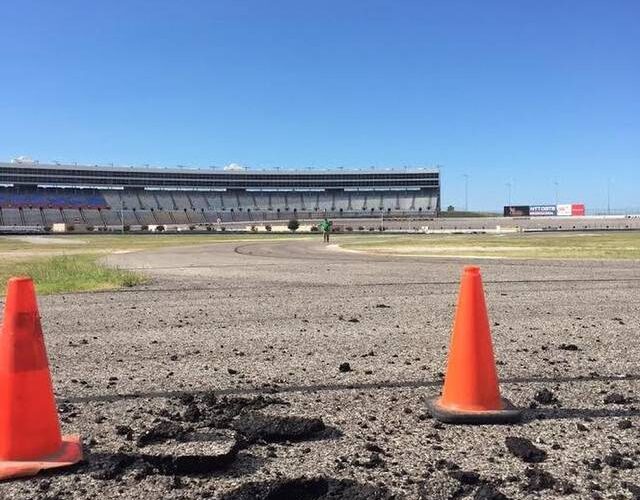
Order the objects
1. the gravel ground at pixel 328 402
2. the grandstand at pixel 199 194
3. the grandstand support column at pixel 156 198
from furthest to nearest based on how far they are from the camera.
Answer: the grandstand support column at pixel 156 198 < the grandstand at pixel 199 194 < the gravel ground at pixel 328 402

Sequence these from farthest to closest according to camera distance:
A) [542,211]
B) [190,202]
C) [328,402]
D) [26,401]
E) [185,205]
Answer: [190,202] < [185,205] < [542,211] < [328,402] < [26,401]

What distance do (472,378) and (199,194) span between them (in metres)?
160

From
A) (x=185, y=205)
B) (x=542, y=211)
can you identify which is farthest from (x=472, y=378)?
(x=185, y=205)

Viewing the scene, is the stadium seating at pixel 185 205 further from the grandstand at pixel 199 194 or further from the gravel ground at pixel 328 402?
the gravel ground at pixel 328 402

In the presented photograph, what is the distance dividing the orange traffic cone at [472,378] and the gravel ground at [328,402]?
0.13 meters

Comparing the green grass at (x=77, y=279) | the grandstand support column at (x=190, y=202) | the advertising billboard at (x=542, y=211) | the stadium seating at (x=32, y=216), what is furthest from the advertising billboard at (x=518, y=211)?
the green grass at (x=77, y=279)

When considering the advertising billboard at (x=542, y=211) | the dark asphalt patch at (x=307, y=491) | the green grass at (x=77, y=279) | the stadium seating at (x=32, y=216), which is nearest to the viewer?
the dark asphalt patch at (x=307, y=491)

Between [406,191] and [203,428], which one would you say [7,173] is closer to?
[406,191]

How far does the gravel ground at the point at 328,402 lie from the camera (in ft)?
11.0

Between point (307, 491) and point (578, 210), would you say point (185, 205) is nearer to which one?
point (578, 210)

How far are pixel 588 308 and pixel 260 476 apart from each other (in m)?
7.82

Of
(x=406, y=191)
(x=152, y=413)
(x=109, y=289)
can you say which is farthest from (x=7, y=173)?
(x=152, y=413)

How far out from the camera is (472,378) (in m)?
4.40

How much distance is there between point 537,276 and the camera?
50.5ft
